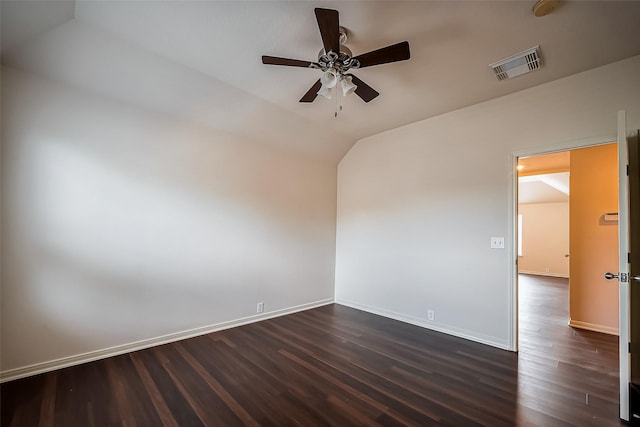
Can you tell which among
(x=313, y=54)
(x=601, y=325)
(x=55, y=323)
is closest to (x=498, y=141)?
(x=313, y=54)

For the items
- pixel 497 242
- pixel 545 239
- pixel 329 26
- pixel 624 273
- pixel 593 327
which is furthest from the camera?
pixel 545 239

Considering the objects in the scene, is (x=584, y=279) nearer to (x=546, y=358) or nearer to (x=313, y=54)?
(x=546, y=358)

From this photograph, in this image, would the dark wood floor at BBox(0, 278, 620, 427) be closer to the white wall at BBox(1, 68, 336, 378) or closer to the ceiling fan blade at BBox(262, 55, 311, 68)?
the white wall at BBox(1, 68, 336, 378)

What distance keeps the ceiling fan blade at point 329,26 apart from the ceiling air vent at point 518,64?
1.65 meters

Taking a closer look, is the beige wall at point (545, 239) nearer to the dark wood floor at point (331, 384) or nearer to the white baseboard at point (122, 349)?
the dark wood floor at point (331, 384)

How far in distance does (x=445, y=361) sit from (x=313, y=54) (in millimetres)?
3188

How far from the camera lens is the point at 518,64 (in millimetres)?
2438

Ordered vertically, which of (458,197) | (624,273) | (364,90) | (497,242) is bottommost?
(624,273)

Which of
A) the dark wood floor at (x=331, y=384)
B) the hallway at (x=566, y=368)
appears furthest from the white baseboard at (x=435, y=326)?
the hallway at (x=566, y=368)

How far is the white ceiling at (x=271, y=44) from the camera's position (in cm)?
187

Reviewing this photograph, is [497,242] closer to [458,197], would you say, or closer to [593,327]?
[458,197]

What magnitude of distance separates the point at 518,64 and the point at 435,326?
3070 millimetres

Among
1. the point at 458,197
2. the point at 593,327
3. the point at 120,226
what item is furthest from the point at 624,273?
the point at 120,226

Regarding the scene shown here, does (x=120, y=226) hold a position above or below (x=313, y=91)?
below
